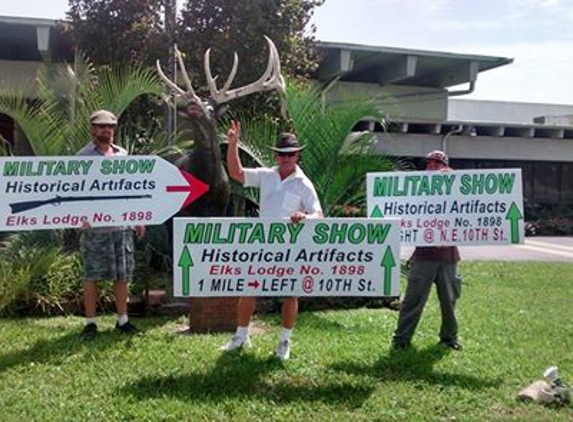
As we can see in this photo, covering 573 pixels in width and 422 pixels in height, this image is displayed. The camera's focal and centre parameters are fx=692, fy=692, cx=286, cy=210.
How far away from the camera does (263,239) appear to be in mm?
5043

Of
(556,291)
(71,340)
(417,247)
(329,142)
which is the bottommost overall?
(556,291)

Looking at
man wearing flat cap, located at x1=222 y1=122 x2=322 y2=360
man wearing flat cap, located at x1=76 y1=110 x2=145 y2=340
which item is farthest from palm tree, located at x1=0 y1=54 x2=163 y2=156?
man wearing flat cap, located at x1=222 y1=122 x2=322 y2=360

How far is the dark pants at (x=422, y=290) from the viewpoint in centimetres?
572

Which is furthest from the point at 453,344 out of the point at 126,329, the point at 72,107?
the point at 72,107

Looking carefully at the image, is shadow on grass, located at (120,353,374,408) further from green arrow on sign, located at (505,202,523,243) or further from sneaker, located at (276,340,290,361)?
green arrow on sign, located at (505,202,523,243)

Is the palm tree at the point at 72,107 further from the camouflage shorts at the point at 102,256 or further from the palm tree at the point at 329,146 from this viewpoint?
the camouflage shorts at the point at 102,256

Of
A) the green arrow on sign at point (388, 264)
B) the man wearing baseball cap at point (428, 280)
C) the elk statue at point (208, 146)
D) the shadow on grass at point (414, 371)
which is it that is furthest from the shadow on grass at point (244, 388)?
the elk statue at point (208, 146)

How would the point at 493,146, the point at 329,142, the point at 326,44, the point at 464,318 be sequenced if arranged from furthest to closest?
the point at 493,146, the point at 326,44, the point at 329,142, the point at 464,318

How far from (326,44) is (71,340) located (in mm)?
13451

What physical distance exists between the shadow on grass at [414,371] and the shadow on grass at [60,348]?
192 centimetres

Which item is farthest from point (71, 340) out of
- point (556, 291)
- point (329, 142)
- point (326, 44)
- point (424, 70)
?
point (424, 70)

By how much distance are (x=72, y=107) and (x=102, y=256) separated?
10.3 feet

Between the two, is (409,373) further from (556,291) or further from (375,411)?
(556,291)

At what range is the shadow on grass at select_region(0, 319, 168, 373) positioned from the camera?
17.5 ft
